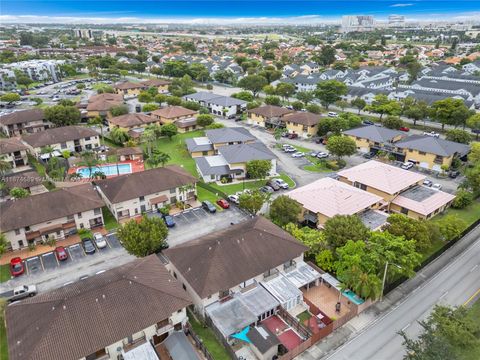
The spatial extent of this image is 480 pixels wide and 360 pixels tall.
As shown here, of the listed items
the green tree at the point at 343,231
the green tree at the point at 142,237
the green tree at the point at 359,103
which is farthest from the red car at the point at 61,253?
the green tree at the point at 359,103

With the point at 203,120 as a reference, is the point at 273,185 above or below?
below

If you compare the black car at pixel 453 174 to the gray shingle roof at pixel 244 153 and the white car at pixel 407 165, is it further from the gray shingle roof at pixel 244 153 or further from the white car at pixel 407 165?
the gray shingle roof at pixel 244 153

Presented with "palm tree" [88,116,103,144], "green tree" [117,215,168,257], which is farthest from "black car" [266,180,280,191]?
"palm tree" [88,116,103,144]

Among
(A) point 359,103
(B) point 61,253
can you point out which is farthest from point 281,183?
(A) point 359,103

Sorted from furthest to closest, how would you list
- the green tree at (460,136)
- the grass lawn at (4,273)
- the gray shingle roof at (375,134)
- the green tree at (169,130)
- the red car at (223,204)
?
the green tree at (169,130)
the gray shingle roof at (375,134)
the green tree at (460,136)
the red car at (223,204)
the grass lawn at (4,273)

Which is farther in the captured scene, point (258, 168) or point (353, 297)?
point (258, 168)

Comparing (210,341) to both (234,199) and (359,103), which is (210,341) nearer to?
(234,199)
